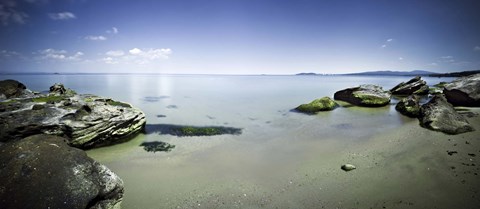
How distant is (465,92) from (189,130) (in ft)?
95.3

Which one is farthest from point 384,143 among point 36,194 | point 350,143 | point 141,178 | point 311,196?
point 36,194

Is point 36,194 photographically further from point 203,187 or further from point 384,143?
point 384,143

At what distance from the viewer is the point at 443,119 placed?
50.0ft

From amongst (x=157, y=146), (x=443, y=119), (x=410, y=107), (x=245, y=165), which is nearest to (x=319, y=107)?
(x=410, y=107)

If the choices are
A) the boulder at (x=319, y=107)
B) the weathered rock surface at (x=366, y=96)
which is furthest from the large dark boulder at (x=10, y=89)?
the weathered rock surface at (x=366, y=96)

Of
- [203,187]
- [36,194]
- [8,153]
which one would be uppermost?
[8,153]

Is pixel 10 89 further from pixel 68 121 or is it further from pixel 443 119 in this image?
pixel 443 119

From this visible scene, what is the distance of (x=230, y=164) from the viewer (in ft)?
36.6

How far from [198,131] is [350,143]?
1084 centimetres

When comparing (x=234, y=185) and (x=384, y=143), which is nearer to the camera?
(x=234, y=185)

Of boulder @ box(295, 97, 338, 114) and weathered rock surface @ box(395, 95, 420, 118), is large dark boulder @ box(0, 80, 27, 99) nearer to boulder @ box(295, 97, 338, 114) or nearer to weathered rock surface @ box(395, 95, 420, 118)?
boulder @ box(295, 97, 338, 114)

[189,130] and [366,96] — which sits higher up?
[366,96]

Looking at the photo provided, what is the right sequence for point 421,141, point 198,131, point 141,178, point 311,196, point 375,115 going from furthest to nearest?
1. point 375,115
2. point 198,131
3. point 421,141
4. point 141,178
5. point 311,196

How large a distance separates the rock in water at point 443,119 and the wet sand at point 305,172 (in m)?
0.80
